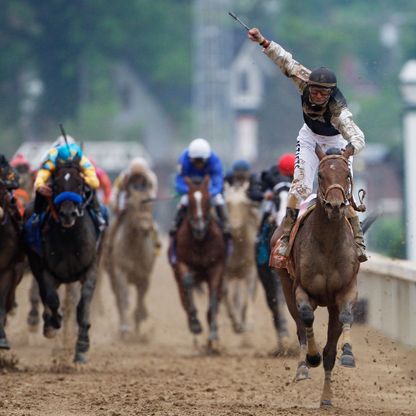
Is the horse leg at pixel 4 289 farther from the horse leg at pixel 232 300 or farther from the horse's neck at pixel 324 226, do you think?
the horse leg at pixel 232 300

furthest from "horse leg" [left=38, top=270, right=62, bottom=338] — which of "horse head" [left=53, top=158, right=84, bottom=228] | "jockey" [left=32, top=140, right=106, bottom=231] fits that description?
"horse head" [left=53, top=158, right=84, bottom=228]

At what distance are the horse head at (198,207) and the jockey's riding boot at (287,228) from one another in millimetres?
4339

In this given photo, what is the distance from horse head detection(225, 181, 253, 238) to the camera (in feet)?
56.7

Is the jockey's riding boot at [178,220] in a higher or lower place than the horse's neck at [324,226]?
higher

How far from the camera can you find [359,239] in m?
9.91

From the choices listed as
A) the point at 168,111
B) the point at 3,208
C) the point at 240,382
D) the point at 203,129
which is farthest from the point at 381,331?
the point at 168,111

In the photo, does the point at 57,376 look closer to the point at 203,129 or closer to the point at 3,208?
the point at 3,208

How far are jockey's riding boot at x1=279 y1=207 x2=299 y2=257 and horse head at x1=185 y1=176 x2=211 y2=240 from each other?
4.34 meters

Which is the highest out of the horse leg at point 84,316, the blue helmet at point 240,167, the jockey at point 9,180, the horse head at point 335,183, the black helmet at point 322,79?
the blue helmet at point 240,167

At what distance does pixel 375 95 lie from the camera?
6781cm

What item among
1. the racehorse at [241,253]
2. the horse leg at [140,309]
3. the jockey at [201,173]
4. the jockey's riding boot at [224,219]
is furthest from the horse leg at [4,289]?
the racehorse at [241,253]

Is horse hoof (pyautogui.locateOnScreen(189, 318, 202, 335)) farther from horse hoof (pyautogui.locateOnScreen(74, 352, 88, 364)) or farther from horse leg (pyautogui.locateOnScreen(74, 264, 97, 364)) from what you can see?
horse hoof (pyautogui.locateOnScreen(74, 352, 88, 364))

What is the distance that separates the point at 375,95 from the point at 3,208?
56.6 m

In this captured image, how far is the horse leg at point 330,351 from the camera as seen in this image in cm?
995
